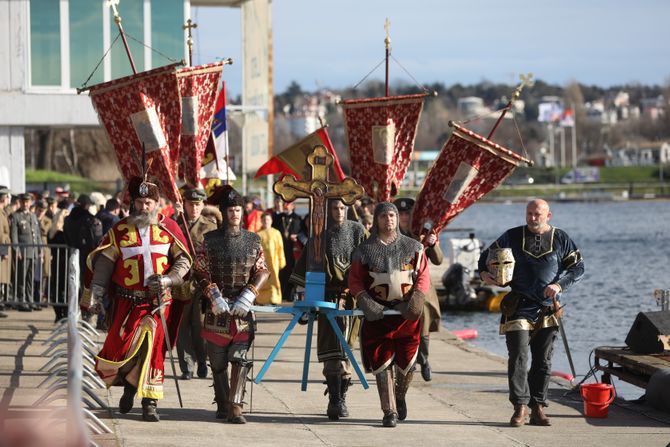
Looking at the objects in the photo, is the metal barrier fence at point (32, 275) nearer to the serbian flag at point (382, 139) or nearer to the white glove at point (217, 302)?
the serbian flag at point (382, 139)

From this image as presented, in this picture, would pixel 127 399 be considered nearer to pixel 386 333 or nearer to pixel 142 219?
pixel 142 219

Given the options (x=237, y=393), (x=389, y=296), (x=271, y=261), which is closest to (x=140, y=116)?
(x=237, y=393)

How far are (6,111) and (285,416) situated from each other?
17940mm

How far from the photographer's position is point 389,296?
10805 mm

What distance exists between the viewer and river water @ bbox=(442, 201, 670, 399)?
2188 cm

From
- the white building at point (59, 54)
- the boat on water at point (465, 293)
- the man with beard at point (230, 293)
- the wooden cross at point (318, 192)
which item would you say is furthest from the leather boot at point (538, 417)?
the white building at point (59, 54)

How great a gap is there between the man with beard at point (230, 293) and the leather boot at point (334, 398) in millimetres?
731

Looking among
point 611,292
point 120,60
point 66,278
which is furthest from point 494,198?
point 66,278

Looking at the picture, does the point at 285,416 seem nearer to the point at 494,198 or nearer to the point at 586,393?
the point at 586,393

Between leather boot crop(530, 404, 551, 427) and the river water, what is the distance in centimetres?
328

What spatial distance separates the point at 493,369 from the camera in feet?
49.6

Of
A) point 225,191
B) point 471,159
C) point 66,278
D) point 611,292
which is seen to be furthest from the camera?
point 611,292

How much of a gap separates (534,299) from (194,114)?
4.95 m

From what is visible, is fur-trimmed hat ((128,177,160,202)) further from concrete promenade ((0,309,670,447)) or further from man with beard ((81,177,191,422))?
A: concrete promenade ((0,309,670,447))
